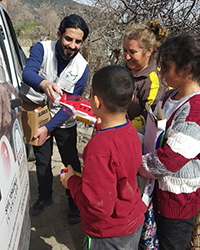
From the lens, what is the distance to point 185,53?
142 centimetres

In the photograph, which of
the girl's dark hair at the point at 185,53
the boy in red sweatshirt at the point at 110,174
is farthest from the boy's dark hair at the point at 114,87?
the girl's dark hair at the point at 185,53

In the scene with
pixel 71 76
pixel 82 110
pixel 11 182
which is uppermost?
pixel 71 76

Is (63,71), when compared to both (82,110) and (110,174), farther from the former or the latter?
(110,174)

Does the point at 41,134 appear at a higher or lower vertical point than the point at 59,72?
lower

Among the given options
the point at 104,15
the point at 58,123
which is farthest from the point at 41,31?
the point at 58,123

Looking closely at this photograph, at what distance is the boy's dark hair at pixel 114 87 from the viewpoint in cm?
126

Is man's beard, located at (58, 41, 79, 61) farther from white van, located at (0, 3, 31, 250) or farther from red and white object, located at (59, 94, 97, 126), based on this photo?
white van, located at (0, 3, 31, 250)

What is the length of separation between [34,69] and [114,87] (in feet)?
4.22

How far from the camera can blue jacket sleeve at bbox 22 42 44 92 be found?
2186mm

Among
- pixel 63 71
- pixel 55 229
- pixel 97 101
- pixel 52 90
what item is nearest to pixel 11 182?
pixel 97 101

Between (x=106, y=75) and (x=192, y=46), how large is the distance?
569 millimetres

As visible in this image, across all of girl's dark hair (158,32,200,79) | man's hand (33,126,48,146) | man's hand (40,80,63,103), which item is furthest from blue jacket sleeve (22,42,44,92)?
girl's dark hair (158,32,200,79)

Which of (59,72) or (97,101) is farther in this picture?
(59,72)

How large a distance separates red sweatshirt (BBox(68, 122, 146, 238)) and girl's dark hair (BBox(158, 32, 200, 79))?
0.51 meters
